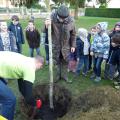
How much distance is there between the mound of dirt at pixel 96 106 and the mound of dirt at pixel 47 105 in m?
0.20

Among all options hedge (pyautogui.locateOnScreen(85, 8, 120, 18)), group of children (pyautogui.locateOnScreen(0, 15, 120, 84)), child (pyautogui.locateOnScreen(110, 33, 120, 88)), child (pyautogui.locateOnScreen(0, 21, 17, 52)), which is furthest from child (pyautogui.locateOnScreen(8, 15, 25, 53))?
hedge (pyautogui.locateOnScreen(85, 8, 120, 18))

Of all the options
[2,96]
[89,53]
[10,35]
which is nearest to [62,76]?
[89,53]

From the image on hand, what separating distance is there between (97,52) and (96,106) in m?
1.99

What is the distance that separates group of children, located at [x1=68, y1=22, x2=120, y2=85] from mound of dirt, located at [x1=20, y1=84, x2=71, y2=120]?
59.4 inches

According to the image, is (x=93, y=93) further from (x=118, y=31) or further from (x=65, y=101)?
(x=118, y=31)

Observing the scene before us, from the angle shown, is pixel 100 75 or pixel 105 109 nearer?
pixel 105 109

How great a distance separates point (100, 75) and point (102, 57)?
26.8 inches

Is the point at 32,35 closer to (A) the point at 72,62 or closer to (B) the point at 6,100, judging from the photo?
(A) the point at 72,62

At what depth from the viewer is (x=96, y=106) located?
5.57m

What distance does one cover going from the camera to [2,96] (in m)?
4.56

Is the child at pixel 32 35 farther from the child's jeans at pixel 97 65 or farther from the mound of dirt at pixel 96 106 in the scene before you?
the mound of dirt at pixel 96 106

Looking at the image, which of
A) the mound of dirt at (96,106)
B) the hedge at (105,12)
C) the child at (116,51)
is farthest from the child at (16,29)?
the hedge at (105,12)

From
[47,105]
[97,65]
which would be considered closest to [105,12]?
[97,65]

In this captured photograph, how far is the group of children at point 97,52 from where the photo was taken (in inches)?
281
